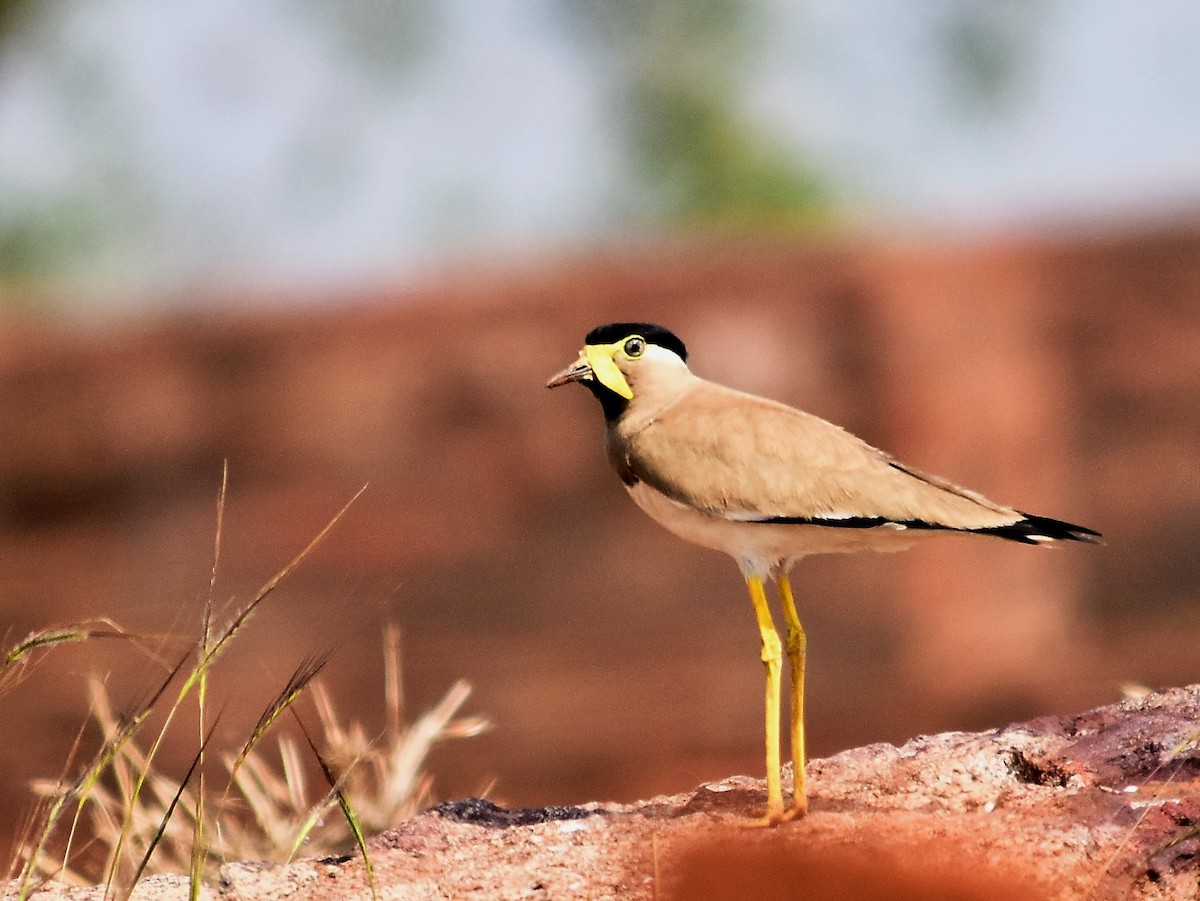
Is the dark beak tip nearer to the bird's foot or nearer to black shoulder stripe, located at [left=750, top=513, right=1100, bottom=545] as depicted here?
black shoulder stripe, located at [left=750, top=513, right=1100, bottom=545]

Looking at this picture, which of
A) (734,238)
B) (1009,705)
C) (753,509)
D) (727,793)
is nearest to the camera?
(753,509)

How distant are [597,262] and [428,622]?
2468mm

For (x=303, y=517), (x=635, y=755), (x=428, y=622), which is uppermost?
(x=303, y=517)

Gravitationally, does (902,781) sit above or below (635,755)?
above

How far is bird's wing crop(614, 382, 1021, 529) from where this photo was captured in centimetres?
303

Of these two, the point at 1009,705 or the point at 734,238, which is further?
the point at 734,238

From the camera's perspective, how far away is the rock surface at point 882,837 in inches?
106

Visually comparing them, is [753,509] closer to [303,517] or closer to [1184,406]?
[303,517]

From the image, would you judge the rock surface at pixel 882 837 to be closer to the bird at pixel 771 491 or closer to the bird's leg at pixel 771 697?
the bird's leg at pixel 771 697

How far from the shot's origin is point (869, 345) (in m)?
10.5

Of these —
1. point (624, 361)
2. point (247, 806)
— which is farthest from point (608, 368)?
point (247, 806)

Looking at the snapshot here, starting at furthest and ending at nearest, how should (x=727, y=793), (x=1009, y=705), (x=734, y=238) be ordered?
1. (x=734, y=238)
2. (x=1009, y=705)
3. (x=727, y=793)

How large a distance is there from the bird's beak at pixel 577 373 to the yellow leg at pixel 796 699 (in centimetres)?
54

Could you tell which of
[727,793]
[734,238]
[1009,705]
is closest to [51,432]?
[734,238]
